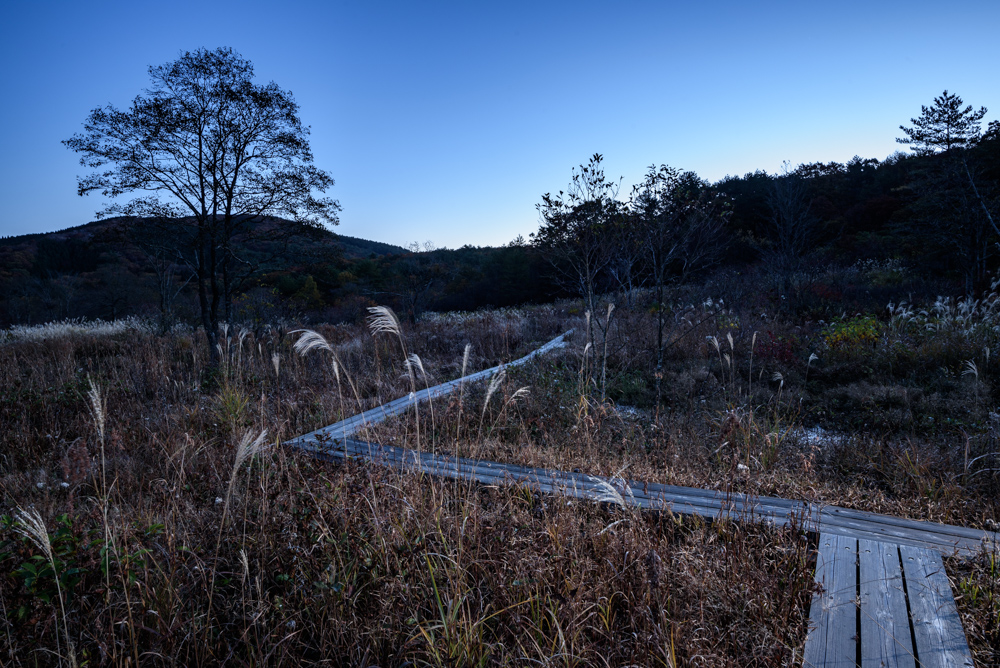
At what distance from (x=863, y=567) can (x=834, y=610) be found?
0.41 m

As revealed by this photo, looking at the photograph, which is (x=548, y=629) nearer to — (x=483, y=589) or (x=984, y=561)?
(x=483, y=589)

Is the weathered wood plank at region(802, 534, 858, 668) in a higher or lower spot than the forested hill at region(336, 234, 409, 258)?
lower

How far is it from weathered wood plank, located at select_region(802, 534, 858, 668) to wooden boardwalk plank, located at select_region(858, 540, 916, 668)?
4cm

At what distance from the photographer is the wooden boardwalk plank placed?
1.76 meters

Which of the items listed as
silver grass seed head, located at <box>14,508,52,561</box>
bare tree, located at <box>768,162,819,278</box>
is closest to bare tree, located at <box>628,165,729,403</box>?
silver grass seed head, located at <box>14,508,52,561</box>

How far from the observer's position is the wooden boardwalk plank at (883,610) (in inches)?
69.2

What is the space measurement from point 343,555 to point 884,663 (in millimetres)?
2344

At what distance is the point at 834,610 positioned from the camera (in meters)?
1.99

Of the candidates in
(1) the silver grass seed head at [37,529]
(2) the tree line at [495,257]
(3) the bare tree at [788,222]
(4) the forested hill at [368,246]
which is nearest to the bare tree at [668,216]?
(2) the tree line at [495,257]

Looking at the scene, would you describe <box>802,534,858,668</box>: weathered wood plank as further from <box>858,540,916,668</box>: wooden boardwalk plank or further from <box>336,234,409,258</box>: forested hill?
<box>336,234,409,258</box>: forested hill

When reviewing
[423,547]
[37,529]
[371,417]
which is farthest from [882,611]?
[371,417]

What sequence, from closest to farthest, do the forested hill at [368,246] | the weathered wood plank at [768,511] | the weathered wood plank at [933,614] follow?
the weathered wood plank at [933,614] → the weathered wood plank at [768,511] → the forested hill at [368,246]

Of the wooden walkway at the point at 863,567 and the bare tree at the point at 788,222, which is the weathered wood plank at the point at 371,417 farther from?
the bare tree at the point at 788,222

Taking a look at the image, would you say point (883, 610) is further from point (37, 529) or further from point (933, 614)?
point (37, 529)
